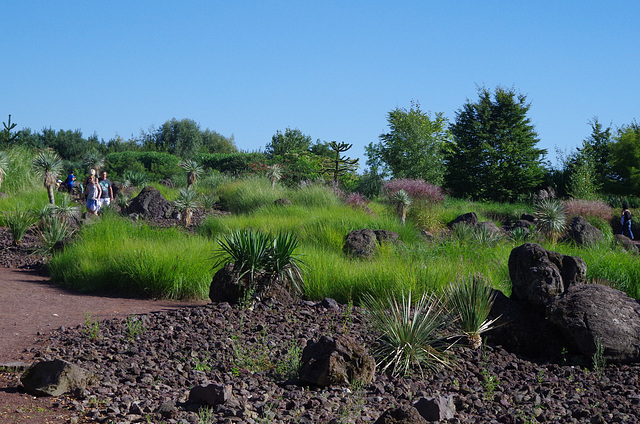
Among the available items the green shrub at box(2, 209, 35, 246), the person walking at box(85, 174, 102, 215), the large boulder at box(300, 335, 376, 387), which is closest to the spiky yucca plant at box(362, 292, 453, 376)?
the large boulder at box(300, 335, 376, 387)

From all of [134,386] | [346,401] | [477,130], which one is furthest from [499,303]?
[477,130]

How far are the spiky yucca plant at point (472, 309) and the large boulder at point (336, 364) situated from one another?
1.37 metres

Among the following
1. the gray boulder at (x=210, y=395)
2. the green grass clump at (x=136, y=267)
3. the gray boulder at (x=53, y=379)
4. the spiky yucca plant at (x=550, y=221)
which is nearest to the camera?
the gray boulder at (x=210, y=395)

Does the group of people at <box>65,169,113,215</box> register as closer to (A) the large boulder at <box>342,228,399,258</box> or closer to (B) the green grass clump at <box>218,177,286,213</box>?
(B) the green grass clump at <box>218,177,286,213</box>

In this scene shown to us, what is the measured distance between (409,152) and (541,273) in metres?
30.0

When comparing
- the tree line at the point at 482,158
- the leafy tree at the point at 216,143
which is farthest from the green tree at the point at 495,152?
the leafy tree at the point at 216,143

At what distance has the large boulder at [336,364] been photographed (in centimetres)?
445

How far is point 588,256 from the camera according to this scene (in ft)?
31.8

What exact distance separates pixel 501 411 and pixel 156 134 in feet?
200

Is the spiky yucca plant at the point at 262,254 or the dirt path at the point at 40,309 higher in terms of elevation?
the spiky yucca plant at the point at 262,254

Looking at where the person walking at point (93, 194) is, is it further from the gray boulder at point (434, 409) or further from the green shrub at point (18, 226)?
the gray boulder at point (434, 409)

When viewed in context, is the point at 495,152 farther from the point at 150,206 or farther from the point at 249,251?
the point at 249,251

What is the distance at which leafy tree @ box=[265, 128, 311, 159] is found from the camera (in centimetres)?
4275

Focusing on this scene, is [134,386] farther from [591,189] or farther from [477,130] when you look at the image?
[477,130]
